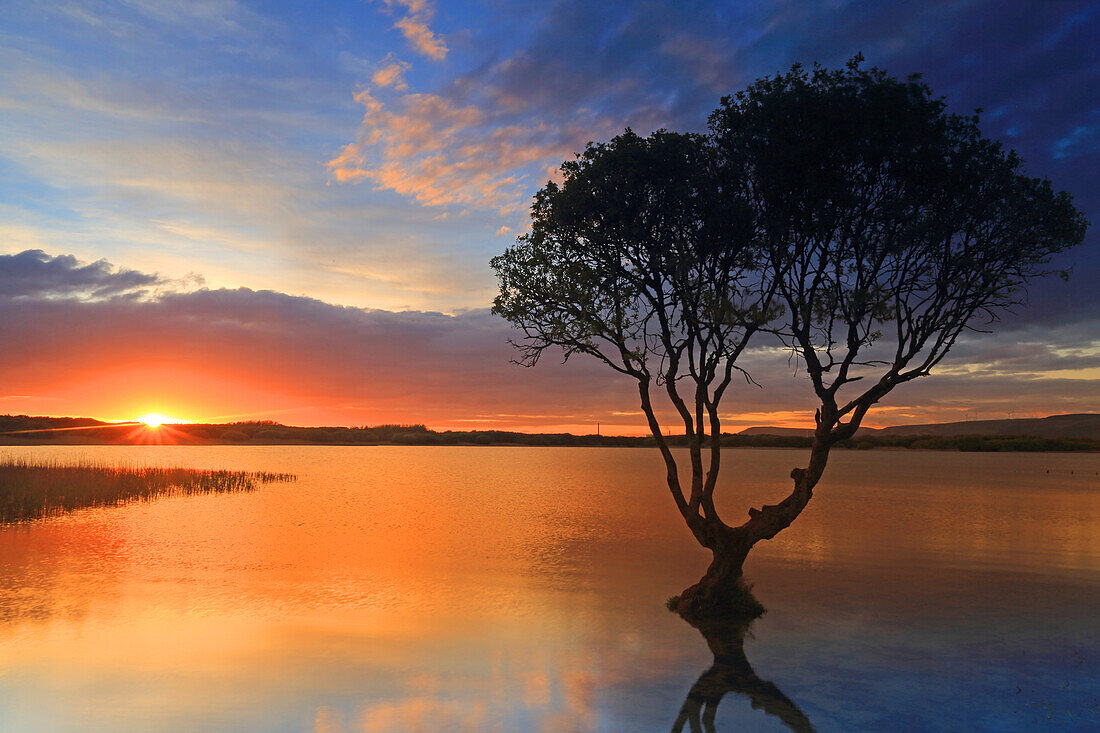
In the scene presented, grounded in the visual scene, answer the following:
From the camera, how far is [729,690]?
14.7m

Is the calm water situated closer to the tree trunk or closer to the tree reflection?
the tree reflection

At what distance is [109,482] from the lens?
56156mm

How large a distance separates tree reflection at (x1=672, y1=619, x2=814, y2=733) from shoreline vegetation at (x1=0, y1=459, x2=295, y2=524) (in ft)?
131

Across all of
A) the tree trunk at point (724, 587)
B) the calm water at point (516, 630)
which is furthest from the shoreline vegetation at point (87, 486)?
the tree trunk at point (724, 587)

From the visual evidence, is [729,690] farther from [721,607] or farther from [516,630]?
[516,630]

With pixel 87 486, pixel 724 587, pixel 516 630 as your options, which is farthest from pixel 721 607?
pixel 87 486

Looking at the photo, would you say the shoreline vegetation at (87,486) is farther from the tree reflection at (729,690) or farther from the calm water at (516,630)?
the tree reflection at (729,690)

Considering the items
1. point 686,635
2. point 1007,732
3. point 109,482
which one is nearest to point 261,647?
point 686,635

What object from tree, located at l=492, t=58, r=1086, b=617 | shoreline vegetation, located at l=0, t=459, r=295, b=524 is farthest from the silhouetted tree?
shoreline vegetation, located at l=0, t=459, r=295, b=524

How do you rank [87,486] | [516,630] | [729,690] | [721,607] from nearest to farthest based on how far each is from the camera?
[729,690] < [516,630] < [721,607] < [87,486]

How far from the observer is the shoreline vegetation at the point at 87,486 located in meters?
43.3

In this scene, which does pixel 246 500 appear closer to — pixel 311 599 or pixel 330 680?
pixel 311 599

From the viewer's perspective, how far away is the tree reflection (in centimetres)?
1298

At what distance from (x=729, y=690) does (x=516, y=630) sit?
23.0 feet
